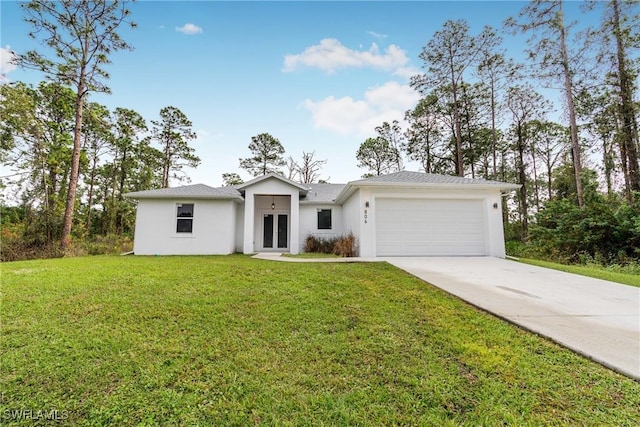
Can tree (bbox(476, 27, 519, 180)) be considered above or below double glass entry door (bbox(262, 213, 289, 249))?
above

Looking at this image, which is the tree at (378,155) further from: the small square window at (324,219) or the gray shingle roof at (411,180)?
the gray shingle roof at (411,180)

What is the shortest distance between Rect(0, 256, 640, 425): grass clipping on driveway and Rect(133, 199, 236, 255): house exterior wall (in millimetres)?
7657

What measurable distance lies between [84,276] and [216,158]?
20.4 m

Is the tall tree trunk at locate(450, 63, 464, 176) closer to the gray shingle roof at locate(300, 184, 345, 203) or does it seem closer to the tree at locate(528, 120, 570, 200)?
the tree at locate(528, 120, 570, 200)

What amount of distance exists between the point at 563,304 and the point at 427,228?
6272 millimetres

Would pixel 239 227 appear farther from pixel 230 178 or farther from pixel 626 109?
pixel 626 109

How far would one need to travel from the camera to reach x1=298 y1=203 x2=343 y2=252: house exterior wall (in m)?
14.0

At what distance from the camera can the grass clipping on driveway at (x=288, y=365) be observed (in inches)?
83.7

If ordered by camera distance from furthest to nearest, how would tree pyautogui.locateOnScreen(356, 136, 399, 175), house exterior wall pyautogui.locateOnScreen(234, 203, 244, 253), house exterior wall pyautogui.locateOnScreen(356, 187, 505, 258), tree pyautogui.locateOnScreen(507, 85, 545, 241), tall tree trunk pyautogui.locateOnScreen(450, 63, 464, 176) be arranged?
1. tree pyautogui.locateOnScreen(356, 136, 399, 175)
2. tree pyautogui.locateOnScreen(507, 85, 545, 241)
3. tall tree trunk pyautogui.locateOnScreen(450, 63, 464, 176)
4. house exterior wall pyautogui.locateOnScreen(234, 203, 244, 253)
5. house exterior wall pyautogui.locateOnScreen(356, 187, 505, 258)

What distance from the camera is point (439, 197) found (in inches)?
418

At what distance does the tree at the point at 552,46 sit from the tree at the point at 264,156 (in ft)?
63.6

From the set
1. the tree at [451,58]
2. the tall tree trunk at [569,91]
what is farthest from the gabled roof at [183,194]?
the tall tree trunk at [569,91]

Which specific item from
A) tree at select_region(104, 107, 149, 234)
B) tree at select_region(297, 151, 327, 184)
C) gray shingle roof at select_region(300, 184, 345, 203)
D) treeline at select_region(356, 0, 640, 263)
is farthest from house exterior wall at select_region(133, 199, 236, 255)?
treeline at select_region(356, 0, 640, 263)

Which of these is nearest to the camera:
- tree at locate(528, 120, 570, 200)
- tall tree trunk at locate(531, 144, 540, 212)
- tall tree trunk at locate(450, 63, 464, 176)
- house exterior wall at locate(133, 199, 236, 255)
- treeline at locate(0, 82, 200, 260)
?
house exterior wall at locate(133, 199, 236, 255)
